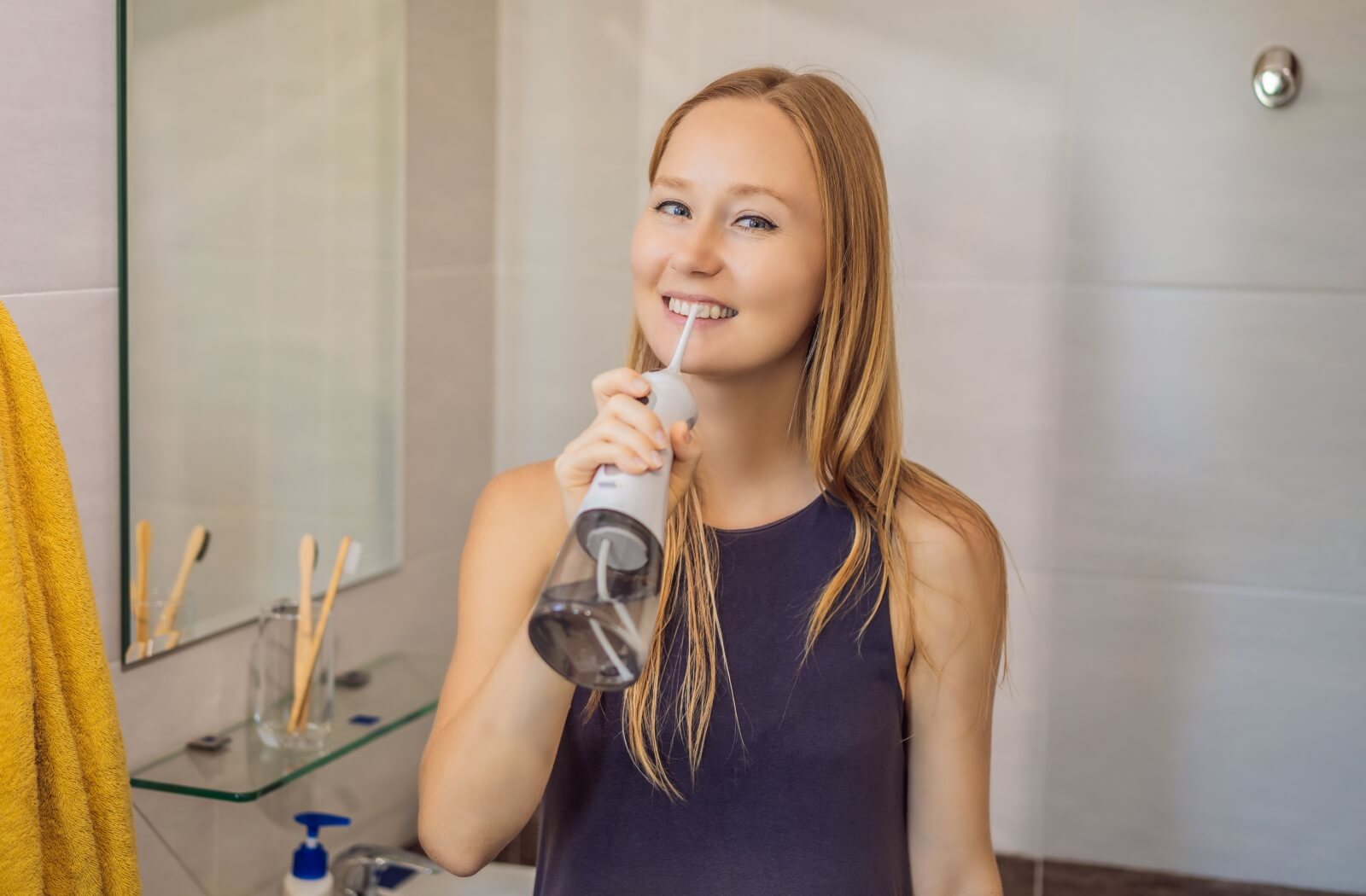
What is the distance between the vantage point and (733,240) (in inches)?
38.0

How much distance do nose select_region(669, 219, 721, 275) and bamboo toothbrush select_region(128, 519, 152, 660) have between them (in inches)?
20.3

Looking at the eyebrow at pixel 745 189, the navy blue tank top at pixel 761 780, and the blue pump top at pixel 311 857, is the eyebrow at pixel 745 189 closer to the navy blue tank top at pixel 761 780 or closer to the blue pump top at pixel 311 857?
the navy blue tank top at pixel 761 780

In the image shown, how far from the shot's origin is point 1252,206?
1.48 m

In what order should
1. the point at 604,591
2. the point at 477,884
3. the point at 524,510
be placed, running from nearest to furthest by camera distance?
the point at 604,591 → the point at 524,510 → the point at 477,884

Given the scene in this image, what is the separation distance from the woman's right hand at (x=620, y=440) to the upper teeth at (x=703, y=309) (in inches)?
5.7

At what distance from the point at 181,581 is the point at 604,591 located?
0.63m

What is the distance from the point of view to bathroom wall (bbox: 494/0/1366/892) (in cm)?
147

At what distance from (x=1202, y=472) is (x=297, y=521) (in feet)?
3.37

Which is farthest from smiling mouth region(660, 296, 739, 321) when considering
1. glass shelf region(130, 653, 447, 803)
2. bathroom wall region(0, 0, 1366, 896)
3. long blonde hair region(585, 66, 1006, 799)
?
bathroom wall region(0, 0, 1366, 896)

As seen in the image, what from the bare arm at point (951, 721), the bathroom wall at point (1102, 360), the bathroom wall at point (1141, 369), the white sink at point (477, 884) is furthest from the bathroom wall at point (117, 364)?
the bare arm at point (951, 721)

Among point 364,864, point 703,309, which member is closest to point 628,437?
point 703,309

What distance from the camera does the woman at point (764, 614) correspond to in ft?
3.15

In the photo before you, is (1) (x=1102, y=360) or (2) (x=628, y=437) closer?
(2) (x=628, y=437)

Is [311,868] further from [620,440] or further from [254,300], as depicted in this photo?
[620,440]
